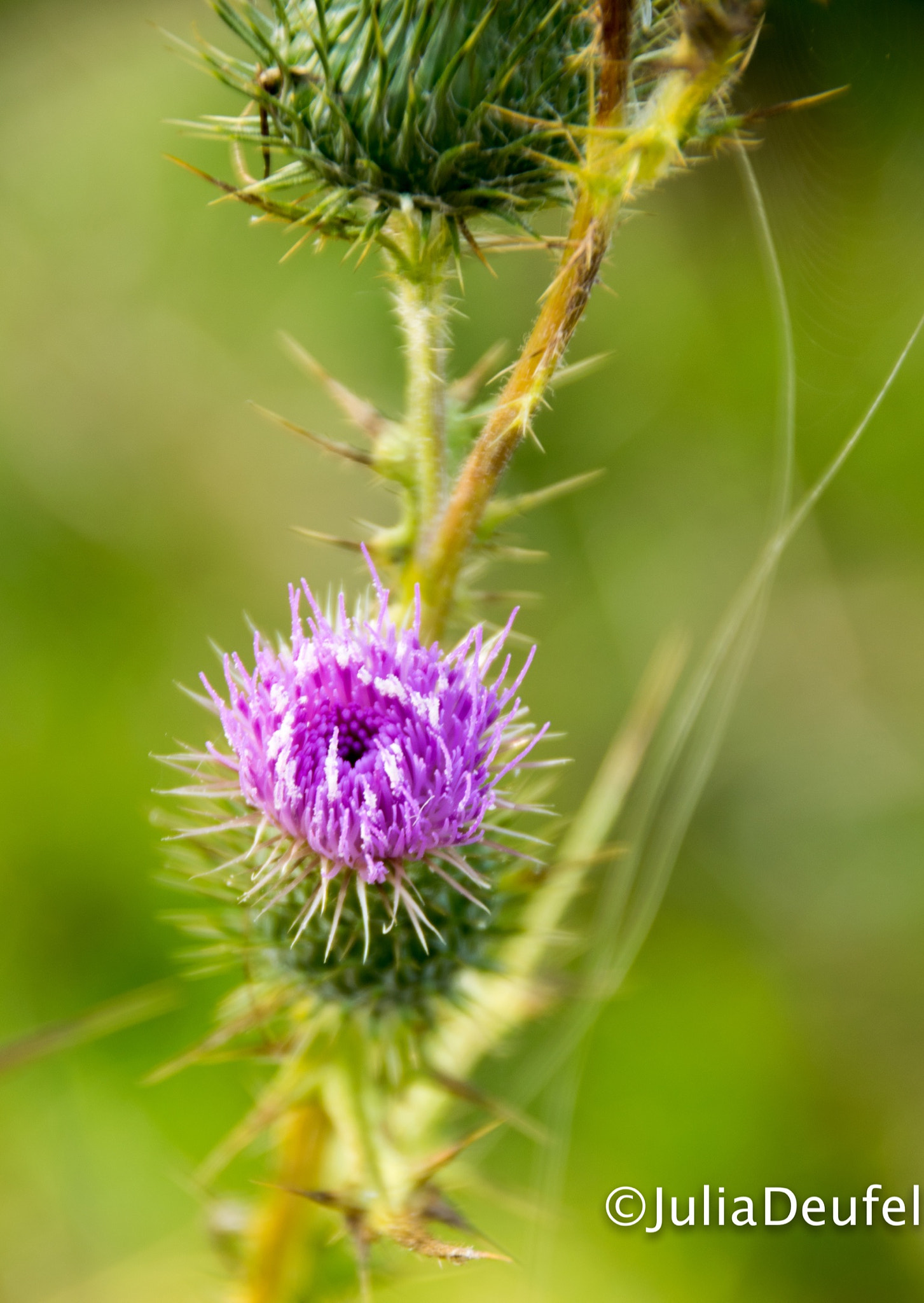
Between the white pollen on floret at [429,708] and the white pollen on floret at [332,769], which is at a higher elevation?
the white pollen on floret at [429,708]

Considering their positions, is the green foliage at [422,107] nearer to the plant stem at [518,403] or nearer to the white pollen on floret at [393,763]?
the plant stem at [518,403]

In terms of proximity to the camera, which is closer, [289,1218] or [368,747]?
[368,747]

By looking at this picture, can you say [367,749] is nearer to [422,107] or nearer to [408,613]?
[408,613]

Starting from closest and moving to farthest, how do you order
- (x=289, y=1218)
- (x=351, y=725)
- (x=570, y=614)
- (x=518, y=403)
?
(x=518, y=403), (x=351, y=725), (x=289, y=1218), (x=570, y=614)

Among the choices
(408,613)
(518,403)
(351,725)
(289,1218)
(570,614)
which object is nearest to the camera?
(518,403)

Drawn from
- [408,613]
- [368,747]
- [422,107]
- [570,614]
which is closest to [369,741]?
[368,747]

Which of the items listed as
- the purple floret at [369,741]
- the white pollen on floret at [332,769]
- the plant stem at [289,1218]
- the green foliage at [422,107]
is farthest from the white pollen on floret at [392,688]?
the plant stem at [289,1218]

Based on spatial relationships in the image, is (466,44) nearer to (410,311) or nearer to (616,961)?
(410,311)

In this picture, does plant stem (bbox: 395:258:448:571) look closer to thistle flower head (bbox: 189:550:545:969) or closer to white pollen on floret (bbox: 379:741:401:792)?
thistle flower head (bbox: 189:550:545:969)
